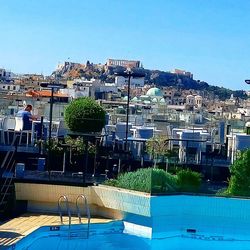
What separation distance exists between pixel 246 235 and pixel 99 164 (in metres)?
4.06

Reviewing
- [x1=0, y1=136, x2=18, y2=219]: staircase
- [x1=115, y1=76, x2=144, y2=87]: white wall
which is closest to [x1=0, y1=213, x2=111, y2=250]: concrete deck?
[x1=0, y1=136, x2=18, y2=219]: staircase

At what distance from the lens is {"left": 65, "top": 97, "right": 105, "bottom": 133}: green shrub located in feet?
52.2

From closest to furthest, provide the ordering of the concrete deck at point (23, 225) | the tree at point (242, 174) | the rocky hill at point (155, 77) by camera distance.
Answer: the concrete deck at point (23, 225)
the tree at point (242, 174)
the rocky hill at point (155, 77)

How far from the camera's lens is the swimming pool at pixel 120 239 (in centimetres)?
912

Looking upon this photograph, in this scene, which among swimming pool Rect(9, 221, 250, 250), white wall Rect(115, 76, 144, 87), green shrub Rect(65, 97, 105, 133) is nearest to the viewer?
swimming pool Rect(9, 221, 250, 250)

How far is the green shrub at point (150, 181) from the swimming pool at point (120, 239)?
2.04 feet

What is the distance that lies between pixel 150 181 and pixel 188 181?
0.93 metres

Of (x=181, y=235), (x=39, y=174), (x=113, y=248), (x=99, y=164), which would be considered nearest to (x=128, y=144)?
(x=99, y=164)

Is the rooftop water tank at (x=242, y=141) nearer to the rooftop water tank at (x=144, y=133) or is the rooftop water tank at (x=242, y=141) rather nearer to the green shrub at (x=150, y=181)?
the rooftop water tank at (x=144, y=133)

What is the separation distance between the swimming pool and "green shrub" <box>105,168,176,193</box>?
2.04 feet

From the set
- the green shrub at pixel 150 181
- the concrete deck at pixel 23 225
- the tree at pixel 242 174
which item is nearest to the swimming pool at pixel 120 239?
the concrete deck at pixel 23 225

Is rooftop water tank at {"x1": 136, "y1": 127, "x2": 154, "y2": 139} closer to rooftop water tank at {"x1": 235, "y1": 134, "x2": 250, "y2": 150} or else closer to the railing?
rooftop water tank at {"x1": 235, "y1": 134, "x2": 250, "y2": 150}

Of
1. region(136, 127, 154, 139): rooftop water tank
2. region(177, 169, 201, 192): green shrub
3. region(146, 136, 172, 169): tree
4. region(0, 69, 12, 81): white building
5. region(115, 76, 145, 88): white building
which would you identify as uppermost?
region(115, 76, 145, 88): white building

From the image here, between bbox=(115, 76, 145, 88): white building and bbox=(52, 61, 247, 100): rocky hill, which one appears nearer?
bbox=(115, 76, 145, 88): white building
